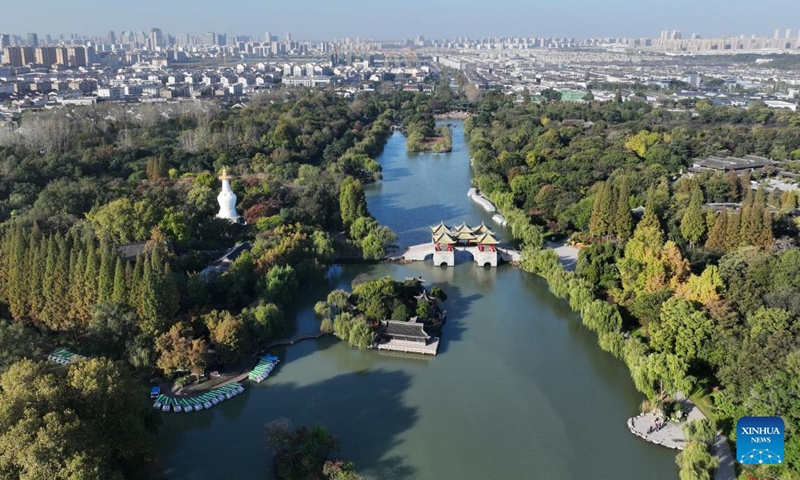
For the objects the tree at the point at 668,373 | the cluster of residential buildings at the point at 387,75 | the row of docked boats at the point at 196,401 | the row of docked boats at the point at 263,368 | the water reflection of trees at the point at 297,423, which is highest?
the cluster of residential buildings at the point at 387,75

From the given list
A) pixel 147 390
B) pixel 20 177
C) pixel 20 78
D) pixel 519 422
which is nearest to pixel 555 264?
pixel 519 422

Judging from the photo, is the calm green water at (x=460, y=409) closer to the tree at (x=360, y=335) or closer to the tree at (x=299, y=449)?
the tree at (x=360, y=335)

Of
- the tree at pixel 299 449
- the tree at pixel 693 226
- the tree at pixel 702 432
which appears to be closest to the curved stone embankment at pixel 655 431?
the tree at pixel 702 432

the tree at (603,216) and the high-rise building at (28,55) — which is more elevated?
the high-rise building at (28,55)

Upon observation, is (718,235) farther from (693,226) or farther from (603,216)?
(603,216)

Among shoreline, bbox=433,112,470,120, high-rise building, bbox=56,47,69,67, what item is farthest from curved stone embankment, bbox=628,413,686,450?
high-rise building, bbox=56,47,69,67

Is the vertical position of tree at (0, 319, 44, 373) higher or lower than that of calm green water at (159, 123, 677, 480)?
higher

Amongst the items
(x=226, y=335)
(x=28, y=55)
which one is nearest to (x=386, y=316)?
(x=226, y=335)

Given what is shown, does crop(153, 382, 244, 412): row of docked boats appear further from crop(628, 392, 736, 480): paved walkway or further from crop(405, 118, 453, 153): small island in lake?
crop(405, 118, 453, 153): small island in lake
